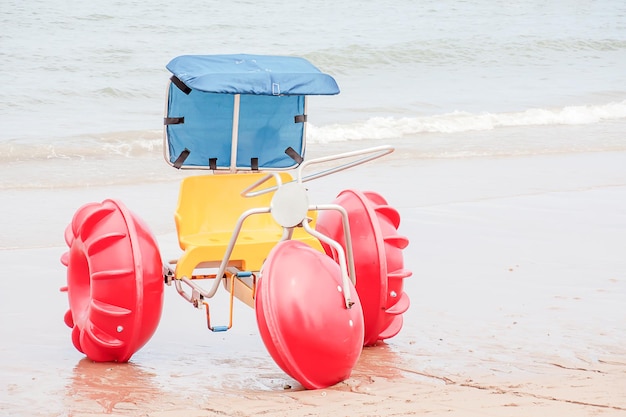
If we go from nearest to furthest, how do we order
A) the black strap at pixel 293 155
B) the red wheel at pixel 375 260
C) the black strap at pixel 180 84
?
the red wheel at pixel 375 260, the black strap at pixel 180 84, the black strap at pixel 293 155

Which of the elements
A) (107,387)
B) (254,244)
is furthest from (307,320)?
(107,387)

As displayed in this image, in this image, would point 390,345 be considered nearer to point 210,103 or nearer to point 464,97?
point 210,103

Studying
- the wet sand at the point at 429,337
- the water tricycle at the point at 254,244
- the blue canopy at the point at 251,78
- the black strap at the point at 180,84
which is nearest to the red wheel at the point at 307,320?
the water tricycle at the point at 254,244

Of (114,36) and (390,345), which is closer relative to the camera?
(390,345)

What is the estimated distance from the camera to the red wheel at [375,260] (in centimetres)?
486

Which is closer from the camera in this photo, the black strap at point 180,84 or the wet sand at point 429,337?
the wet sand at point 429,337

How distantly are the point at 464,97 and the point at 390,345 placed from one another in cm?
1304

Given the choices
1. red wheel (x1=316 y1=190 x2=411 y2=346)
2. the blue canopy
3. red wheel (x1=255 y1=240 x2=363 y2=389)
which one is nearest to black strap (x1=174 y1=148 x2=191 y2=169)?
the blue canopy

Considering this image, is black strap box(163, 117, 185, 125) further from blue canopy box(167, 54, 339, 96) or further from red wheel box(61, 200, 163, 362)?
red wheel box(61, 200, 163, 362)

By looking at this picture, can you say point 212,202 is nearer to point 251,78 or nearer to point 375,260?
point 251,78

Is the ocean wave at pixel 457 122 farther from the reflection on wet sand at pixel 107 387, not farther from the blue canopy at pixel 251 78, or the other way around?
the reflection on wet sand at pixel 107 387

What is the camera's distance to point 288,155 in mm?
5582

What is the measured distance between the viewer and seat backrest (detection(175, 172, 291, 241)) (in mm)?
5168

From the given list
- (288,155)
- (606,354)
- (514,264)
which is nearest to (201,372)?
(288,155)
